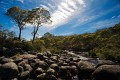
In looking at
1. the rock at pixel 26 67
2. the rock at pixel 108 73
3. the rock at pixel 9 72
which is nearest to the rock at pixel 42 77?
the rock at pixel 26 67

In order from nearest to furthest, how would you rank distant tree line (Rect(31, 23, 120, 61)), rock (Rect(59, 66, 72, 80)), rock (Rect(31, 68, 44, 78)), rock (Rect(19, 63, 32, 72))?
rock (Rect(31, 68, 44, 78)) → rock (Rect(59, 66, 72, 80)) → rock (Rect(19, 63, 32, 72)) → distant tree line (Rect(31, 23, 120, 61))

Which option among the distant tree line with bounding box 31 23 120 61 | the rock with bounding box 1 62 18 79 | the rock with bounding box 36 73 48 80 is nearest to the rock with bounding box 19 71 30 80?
the rock with bounding box 1 62 18 79

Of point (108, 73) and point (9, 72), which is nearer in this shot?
point (108, 73)

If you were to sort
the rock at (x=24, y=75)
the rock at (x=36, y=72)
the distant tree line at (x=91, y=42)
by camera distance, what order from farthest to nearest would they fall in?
the distant tree line at (x=91, y=42)
the rock at (x=36, y=72)
the rock at (x=24, y=75)

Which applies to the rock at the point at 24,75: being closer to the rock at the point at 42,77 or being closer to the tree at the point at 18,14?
the rock at the point at 42,77

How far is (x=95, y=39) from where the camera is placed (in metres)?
75.7

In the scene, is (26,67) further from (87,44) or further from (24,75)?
(87,44)

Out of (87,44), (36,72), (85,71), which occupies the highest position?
(87,44)

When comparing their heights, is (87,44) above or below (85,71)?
above

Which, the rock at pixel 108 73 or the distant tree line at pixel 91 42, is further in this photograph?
the distant tree line at pixel 91 42

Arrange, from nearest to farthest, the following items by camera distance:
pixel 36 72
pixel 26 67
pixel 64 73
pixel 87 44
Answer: pixel 36 72 < pixel 26 67 < pixel 64 73 < pixel 87 44

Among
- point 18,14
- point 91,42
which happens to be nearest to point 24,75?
point 18,14

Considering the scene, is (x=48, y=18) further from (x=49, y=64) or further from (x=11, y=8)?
(x=49, y=64)

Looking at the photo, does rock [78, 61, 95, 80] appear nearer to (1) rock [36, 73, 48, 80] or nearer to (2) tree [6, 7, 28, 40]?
(1) rock [36, 73, 48, 80]
